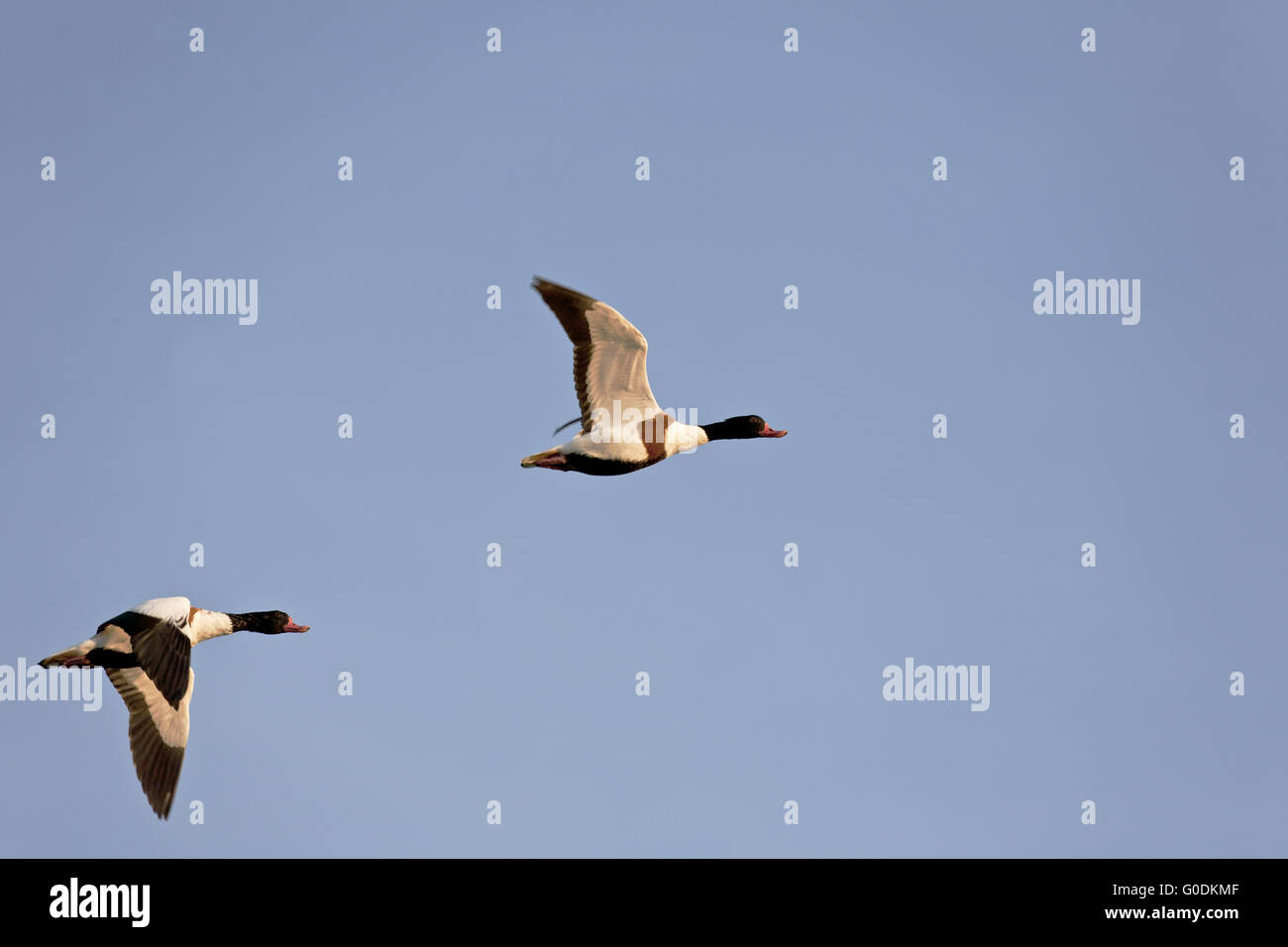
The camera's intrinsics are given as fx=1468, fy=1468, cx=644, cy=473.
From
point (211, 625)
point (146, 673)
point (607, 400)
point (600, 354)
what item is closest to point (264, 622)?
point (211, 625)

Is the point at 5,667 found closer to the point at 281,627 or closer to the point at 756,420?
the point at 281,627

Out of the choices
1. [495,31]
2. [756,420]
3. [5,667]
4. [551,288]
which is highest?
[495,31]

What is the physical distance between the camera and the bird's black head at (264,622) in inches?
1067

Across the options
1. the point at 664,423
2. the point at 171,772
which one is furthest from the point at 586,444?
the point at 171,772

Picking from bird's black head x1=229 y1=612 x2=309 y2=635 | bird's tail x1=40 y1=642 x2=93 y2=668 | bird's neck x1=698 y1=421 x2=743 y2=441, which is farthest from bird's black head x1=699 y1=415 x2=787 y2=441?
bird's tail x1=40 y1=642 x2=93 y2=668

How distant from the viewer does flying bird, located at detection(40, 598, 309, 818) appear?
22.5 meters

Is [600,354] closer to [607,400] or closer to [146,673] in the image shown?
[607,400]

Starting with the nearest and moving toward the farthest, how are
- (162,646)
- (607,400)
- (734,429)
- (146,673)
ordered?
(162,646)
(146,673)
(607,400)
(734,429)

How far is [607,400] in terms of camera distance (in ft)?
81.6

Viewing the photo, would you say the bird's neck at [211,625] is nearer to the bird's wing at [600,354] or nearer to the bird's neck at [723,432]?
the bird's wing at [600,354]

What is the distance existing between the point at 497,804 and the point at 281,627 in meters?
6.11

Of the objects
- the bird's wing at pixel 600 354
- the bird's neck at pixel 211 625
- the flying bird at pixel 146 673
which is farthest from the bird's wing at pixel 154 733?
the bird's wing at pixel 600 354

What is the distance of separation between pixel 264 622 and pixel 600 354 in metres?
8.44

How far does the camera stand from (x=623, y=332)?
79.0ft
